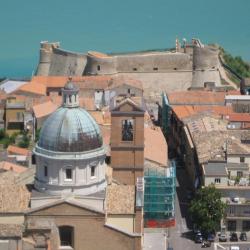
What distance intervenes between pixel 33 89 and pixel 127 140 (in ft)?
71.5

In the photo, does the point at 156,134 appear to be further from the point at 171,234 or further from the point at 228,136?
the point at 171,234

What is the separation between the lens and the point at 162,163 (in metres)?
30.0

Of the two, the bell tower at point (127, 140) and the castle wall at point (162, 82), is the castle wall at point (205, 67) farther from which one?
the bell tower at point (127, 140)

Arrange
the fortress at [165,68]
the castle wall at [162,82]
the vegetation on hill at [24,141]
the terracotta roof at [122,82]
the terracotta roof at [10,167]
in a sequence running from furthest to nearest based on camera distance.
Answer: the castle wall at [162,82] → the fortress at [165,68] → the terracotta roof at [122,82] → the vegetation on hill at [24,141] → the terracotta roof at [10,167]

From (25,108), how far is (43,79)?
8.91m

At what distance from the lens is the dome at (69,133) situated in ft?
75.6

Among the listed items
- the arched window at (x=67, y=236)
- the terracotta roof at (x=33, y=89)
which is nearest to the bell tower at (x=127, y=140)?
the arched window at (x=67, y=236)

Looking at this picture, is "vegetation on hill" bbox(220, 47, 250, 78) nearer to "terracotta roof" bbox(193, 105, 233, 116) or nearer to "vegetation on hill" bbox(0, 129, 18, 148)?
"terracotta roof" bbox(193, 105, 233, 116)

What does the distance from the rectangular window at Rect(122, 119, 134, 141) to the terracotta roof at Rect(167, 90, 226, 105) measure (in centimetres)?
1795

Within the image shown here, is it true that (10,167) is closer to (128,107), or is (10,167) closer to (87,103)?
(128,107)

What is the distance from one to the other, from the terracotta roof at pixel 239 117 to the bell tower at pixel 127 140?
13353 millimetres

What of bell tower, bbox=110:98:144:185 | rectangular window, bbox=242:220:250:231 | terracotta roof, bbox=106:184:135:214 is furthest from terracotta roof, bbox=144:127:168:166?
terracotta roof, bbox=106:184:135:214

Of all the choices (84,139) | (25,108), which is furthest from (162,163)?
(25,108)

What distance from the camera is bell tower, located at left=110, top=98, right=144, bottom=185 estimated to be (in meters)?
26.9
